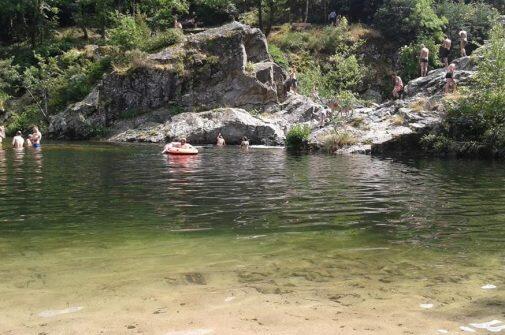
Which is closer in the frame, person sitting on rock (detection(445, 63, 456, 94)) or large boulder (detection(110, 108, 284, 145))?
person sitting on rock (detection(445, 63, 456, 94))

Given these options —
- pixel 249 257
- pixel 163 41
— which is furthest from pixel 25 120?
pixel 249 257

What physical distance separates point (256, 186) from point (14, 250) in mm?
7908

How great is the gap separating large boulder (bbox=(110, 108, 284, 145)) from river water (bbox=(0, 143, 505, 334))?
795 inches

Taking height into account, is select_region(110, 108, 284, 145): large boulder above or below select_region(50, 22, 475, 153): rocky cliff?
below

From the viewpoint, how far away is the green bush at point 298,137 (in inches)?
1190

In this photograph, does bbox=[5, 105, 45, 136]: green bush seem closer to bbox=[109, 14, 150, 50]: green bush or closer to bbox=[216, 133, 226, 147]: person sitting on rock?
bbox=[109, 14, 150, 50]: green bush

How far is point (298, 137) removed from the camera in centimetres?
3053

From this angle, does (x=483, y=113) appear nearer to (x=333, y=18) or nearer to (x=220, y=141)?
(x=220, y=141)

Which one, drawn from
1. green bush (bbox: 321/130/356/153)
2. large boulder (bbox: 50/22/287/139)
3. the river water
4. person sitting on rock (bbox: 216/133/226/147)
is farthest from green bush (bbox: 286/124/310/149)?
the river water

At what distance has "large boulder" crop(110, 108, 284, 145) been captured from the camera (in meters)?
34.9

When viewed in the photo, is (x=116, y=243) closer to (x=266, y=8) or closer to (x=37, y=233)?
(x=37, y=233)

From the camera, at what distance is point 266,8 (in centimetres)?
5112

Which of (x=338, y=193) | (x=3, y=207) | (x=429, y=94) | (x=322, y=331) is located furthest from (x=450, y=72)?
(x=322, y=331)

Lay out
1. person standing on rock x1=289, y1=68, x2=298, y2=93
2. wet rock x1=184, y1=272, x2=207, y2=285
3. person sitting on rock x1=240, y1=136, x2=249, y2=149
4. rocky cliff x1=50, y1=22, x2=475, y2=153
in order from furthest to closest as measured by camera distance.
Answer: person standing on rock x1=289, y1=68, x2=298, y2=93 < rocky cliff x1=50, y1=22, x2=475, y2=153 < person sitting on rock x1=240, y1=136, x2=249, y2=149 < wet rock x1=184, y1=272, x2=207, y2=285
